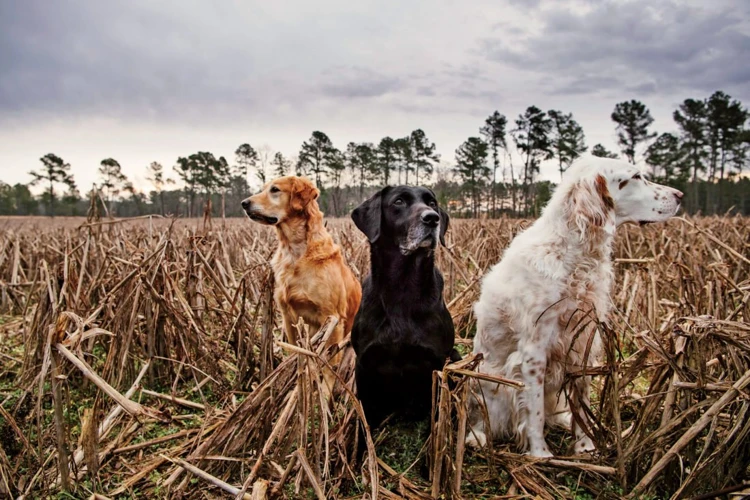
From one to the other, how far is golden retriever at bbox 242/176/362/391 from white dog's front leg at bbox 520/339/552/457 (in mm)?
1495

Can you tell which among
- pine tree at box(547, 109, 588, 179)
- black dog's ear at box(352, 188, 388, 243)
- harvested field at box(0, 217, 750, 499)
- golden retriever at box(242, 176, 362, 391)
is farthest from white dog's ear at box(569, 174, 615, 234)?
pine tree at box(547, 109, 588, 179)

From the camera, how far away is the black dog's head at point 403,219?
102 inches

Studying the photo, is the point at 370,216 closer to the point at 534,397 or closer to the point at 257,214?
the point at 534,397

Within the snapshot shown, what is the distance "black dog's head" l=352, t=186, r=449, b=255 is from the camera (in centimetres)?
260

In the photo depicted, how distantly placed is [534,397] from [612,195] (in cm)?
137

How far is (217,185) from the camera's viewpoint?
63281 millimetres

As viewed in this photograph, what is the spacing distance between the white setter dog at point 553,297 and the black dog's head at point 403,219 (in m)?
0.58

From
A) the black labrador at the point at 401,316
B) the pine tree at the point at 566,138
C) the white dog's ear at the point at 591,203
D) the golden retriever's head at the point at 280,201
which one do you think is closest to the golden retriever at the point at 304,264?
the golden retriever's head at the point at 280,201

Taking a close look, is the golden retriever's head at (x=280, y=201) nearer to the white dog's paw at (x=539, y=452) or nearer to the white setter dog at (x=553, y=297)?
the white setter dog at (x=553, y=297)

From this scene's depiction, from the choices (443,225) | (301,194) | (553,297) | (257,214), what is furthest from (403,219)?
(257,214)

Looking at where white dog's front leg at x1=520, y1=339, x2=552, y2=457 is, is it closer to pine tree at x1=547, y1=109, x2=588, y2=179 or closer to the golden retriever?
the golden retriever

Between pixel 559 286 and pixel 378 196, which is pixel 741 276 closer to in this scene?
pixel 559 286

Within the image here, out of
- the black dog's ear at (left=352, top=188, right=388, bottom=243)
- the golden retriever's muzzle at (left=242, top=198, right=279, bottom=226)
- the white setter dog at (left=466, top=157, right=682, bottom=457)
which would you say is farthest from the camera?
the golden retriever's muzzle at (left=242, top=198, right=279, bottom=226)

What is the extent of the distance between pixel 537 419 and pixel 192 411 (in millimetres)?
2322
